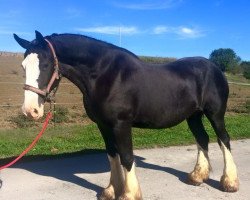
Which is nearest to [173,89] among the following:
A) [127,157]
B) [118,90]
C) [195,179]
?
[118,90]

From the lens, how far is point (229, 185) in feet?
17.1

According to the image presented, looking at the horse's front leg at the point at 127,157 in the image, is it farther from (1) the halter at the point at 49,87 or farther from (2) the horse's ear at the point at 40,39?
(2) the horse's ear at the point at 40,39

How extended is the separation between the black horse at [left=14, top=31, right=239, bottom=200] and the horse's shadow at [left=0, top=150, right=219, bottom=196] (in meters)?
0.86

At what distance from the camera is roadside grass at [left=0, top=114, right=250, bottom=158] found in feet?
25.5

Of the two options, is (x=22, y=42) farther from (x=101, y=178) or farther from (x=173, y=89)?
(x=101, y=178)

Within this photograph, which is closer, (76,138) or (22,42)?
(22,42)

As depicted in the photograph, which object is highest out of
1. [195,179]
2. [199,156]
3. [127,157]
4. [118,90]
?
[118,90]

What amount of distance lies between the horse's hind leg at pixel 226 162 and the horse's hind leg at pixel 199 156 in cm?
32

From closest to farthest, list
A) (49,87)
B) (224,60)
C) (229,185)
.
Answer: (49,87), (229,185), (224,60)

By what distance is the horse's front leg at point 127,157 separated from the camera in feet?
14.4

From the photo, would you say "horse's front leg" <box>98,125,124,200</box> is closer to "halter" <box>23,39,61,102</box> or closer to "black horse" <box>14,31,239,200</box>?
"black horse" <box>14,31,239,200</box>

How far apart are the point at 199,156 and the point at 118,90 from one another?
206 centimetres

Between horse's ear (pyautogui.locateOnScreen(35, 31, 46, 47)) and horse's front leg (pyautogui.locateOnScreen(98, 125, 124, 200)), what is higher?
horse's ear (pyautogui.locateOnScreen(35, 31, 46, 47))

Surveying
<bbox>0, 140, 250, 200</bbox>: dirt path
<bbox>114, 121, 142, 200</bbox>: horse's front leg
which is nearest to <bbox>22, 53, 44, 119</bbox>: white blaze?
<bbox>114, 121, 142, 200</bbox>: horse's front leg
